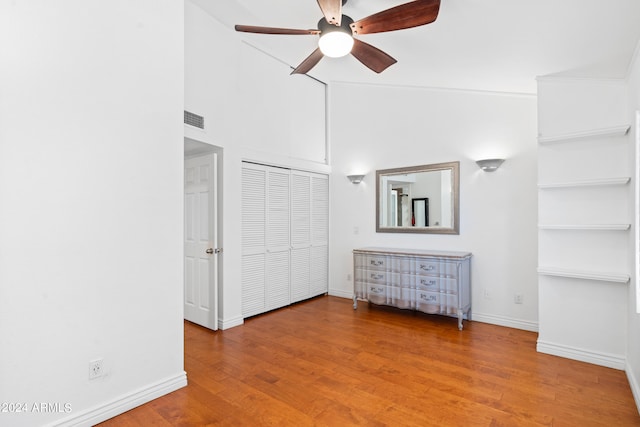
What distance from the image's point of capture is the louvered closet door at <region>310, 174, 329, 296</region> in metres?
5.14

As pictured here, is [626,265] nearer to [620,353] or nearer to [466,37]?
[620,353]

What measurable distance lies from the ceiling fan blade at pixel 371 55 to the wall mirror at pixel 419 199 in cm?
196

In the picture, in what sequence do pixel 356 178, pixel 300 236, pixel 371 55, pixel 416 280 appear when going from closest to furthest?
pixel 371 55, pixel 416 280, pixel 300 236, pixel 356 178

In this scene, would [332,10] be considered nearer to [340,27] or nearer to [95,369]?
[340,27]

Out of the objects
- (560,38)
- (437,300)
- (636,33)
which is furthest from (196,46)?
(437,300)

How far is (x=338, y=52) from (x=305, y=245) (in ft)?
9.95

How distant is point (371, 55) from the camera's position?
2711mm

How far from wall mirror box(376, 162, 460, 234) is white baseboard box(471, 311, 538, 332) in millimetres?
1071

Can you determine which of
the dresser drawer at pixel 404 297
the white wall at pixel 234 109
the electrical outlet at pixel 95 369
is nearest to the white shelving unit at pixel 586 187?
the dresser drawer at pixel 404 297

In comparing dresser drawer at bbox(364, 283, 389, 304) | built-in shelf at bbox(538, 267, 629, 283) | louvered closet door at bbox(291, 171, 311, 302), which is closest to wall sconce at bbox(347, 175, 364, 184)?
louvered closet door at bbox(291, 171, 311, 302)

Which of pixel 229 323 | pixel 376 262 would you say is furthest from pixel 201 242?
pixel 376 262

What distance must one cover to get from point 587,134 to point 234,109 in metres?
3.53

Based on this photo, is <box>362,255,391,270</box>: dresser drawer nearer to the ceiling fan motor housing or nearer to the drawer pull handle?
the drawer pull handle

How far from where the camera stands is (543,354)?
311 cm
